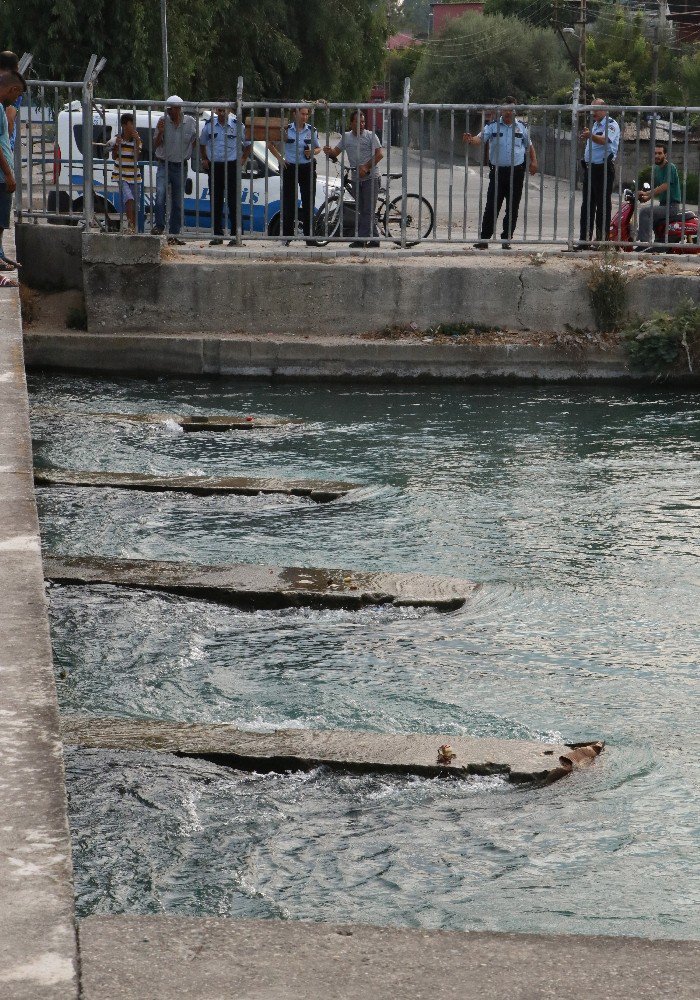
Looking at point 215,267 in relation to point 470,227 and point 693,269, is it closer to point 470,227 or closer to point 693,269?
point 693,269

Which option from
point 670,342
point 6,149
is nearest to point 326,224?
point 670,342

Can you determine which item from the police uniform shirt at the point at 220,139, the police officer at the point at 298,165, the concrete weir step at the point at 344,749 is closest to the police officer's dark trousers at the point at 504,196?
the police officer at the point at 298,165

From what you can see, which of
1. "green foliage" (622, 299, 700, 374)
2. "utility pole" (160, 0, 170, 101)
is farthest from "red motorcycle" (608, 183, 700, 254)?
"utility pole" (160, 0, 170, 101)

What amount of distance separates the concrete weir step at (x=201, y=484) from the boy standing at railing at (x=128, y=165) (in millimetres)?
4985

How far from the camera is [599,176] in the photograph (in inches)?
581

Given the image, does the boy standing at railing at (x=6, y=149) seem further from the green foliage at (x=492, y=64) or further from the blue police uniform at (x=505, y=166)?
the green foliage at (x=492, y=64)

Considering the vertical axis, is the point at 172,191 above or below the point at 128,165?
below

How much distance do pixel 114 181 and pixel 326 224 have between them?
230 centimetres

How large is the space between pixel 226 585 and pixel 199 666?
3.17 feet

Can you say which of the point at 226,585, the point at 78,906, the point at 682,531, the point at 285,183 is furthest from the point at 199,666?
the point at 285,183

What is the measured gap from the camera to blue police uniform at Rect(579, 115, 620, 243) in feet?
47.0

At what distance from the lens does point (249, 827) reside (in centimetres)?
474

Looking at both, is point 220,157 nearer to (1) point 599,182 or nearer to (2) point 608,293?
(1) point 599,182

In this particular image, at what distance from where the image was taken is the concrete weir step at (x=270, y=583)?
23.5 ft
